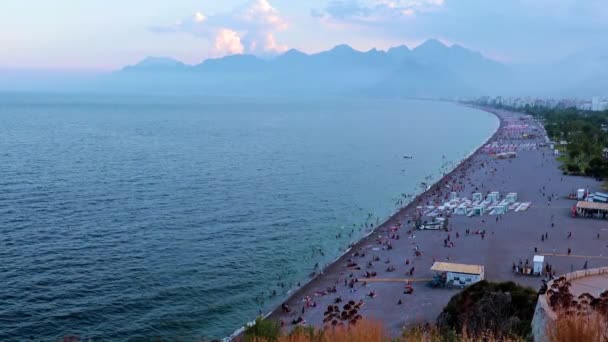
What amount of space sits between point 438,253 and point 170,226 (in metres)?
17.5

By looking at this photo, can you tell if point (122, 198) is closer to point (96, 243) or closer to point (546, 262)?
point (96, 243)

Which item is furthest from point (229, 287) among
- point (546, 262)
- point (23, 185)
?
point (23, 185)

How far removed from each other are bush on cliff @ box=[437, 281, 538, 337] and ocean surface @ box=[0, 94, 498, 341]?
9.36 meters

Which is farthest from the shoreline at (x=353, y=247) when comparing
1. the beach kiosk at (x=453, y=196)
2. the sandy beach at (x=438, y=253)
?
the beach kiosk at (x=453, y=196)

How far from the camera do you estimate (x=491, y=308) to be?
654 inches

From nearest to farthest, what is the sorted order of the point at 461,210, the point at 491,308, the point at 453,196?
the point at 491,308 → the point at 461,210 → the point at 453,196

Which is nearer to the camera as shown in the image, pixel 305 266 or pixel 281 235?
pixel 305 266

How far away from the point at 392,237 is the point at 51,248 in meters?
20.9

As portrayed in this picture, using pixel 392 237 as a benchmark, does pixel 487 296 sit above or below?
above

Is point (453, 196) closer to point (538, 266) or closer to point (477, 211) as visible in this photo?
point (477, 211)

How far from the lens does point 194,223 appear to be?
37.3 metres

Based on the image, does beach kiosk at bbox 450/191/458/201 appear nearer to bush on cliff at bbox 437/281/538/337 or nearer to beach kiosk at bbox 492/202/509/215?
beach kiosk at bbox 492/202/509/215

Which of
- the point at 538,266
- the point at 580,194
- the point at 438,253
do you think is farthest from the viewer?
the point at 580,194

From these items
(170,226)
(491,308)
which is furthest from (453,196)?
(491,308)
